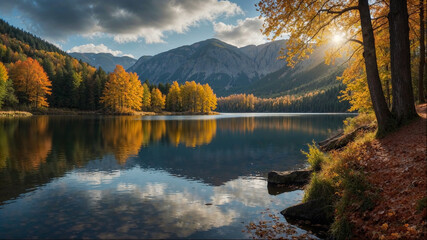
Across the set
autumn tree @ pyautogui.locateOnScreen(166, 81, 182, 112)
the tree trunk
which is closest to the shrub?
the tree trunk

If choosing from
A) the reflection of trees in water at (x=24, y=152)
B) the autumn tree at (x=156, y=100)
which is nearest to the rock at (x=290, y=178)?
the reflection of trees in water at (x=24, y=152)

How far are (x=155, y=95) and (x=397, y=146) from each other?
110873mm

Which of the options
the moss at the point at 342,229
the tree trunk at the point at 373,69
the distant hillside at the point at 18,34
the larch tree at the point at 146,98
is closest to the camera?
the moss at the point at 342,229

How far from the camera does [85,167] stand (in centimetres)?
1911

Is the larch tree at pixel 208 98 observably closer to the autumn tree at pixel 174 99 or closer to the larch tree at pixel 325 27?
the autumn tree at pixel 174 99

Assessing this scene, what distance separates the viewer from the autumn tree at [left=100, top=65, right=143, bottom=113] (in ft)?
302

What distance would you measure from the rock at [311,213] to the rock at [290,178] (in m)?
4.69

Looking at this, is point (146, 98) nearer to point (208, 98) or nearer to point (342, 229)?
point (208, 98)

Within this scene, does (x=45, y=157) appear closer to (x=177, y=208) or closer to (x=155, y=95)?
(x=177, y=208)

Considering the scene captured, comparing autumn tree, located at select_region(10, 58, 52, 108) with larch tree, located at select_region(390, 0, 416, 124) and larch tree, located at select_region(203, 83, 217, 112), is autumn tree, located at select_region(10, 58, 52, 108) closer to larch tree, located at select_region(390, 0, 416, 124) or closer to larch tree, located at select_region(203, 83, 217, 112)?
larch tree, located at select_region(203, 83, 217, 112)

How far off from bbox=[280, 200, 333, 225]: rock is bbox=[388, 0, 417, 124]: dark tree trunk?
297 inches

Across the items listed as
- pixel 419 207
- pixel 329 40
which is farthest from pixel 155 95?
pixel 419 207

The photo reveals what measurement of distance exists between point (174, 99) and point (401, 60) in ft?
366

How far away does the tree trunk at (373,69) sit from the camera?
14.1 meters
